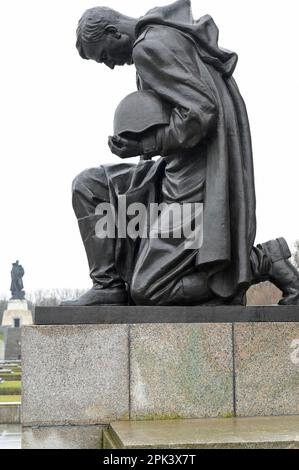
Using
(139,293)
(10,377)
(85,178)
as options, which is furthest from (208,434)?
(10,377)

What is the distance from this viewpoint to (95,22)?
5.94 metres

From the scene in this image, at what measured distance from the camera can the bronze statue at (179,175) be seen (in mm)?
5379

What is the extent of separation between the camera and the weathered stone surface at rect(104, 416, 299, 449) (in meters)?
3.81

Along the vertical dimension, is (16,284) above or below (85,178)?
below

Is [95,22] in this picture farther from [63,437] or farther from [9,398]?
[9,398]

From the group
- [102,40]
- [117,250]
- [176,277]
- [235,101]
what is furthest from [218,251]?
[102,40]

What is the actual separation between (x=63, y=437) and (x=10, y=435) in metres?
8.11

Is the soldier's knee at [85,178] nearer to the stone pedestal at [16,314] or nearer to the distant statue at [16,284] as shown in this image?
the stone pedestal at [16,314]

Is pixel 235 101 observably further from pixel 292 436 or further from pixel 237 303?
pixel 292 436

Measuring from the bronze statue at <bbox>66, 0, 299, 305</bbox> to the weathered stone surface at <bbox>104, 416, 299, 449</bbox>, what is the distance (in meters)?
0.98

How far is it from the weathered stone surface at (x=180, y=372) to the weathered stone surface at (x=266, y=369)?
102 millimetres

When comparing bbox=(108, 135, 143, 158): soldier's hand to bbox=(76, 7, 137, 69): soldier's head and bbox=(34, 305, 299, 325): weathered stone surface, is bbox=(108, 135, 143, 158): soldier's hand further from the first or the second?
bbox=(34, 305, 299, 325): weathered stone surface

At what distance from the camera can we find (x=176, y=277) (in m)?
5.38

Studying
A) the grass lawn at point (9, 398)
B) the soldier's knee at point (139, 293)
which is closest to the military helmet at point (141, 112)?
the soldier's knee at point (139, 293)
